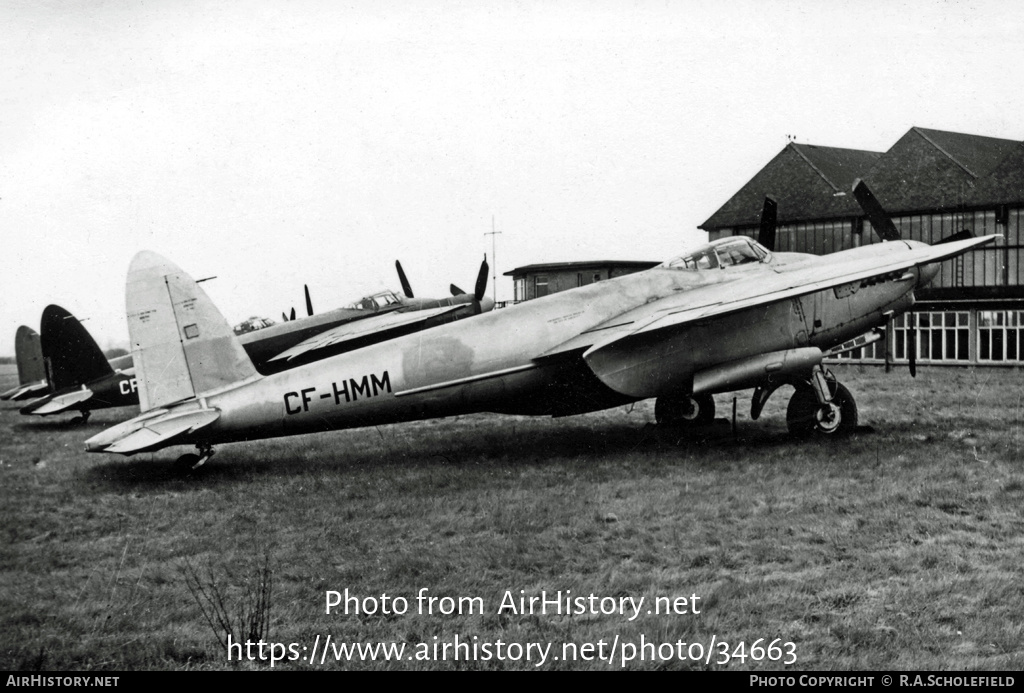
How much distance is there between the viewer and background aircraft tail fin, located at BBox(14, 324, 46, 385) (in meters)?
20.9

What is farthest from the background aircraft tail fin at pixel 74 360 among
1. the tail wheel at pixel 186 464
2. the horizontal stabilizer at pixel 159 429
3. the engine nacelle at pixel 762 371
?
the engine nacelle at pixel 762 371

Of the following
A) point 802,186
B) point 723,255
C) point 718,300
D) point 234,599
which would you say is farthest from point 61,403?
point 802,186

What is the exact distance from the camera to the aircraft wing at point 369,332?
45.7 ft

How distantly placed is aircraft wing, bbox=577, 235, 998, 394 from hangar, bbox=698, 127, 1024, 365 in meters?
20.4

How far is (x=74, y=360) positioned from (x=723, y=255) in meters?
12.8

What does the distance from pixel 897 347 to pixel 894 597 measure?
3180 cm

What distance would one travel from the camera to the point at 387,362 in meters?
9.38

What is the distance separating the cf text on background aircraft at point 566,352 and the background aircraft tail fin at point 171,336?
0.7 inches

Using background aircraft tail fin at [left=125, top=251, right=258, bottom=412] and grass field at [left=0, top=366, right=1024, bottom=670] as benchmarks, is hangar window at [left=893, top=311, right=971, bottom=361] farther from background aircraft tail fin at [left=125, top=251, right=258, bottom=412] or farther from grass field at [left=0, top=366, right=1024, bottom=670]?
background aircraft tail fin at [left=125, top=251, right=258, bottom=412]

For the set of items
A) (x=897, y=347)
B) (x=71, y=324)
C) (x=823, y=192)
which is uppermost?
(x=823, y=192)

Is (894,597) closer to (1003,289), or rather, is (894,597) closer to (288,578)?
(288,578)

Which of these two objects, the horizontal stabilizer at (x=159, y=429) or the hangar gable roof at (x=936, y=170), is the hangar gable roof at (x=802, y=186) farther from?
the horizontal stabilizer at (x=159, y=429)

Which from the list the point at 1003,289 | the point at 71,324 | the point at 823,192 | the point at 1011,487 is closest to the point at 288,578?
the point at 1011,487

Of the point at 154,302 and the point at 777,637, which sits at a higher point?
the point at 154,302
